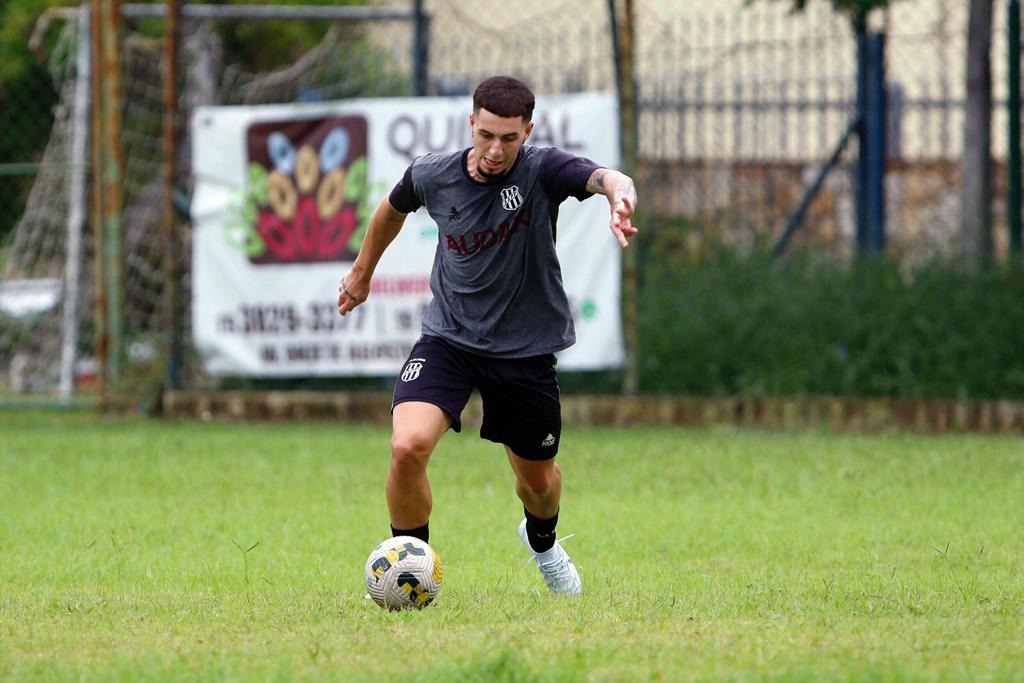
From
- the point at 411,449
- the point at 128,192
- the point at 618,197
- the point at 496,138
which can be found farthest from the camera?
the point at 128,192

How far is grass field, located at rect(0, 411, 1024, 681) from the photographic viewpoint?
4930mm

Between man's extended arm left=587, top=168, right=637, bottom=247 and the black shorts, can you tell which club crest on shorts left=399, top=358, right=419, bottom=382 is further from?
man's extended arm left=587, top=168, right=637, bottom=247

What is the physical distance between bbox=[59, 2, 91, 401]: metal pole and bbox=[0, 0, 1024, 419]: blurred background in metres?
0.09

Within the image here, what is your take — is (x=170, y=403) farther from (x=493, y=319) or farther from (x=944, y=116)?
(x=493, y=319)

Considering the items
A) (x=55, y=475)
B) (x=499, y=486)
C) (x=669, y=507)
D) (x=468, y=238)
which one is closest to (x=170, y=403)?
(x=55, y=475)

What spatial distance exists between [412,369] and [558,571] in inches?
36.9

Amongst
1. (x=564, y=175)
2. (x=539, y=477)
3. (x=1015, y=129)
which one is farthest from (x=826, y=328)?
(x=564, y=175)

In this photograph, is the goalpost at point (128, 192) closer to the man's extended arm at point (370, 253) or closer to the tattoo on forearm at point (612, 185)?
the man's extended arm at point (370, 253)

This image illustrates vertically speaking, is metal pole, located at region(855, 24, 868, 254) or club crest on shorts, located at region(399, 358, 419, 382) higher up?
metal pole, located at region(855, 24, 868, 254)

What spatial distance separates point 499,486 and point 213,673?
216 inches

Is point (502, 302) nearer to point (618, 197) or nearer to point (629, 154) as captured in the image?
point (618, 197)

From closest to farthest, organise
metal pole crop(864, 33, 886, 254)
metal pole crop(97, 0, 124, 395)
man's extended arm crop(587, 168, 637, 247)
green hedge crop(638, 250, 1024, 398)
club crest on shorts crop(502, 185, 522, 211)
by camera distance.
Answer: man's extended arm crop(587, 168, 637, 247) < club crest on shorts crop(502, 185, 522, 211) < green hedge crop(638, 250, 1024, 398) < metal pole crop(864, 33, 886, 254) < metal pole crop(97, 0, 124, 395)

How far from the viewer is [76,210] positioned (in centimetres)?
1557

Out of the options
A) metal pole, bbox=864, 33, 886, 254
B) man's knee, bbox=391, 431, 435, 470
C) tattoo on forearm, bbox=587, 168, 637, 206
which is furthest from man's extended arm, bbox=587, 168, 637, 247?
metal pole, bbox=864, 33, 886, 254
